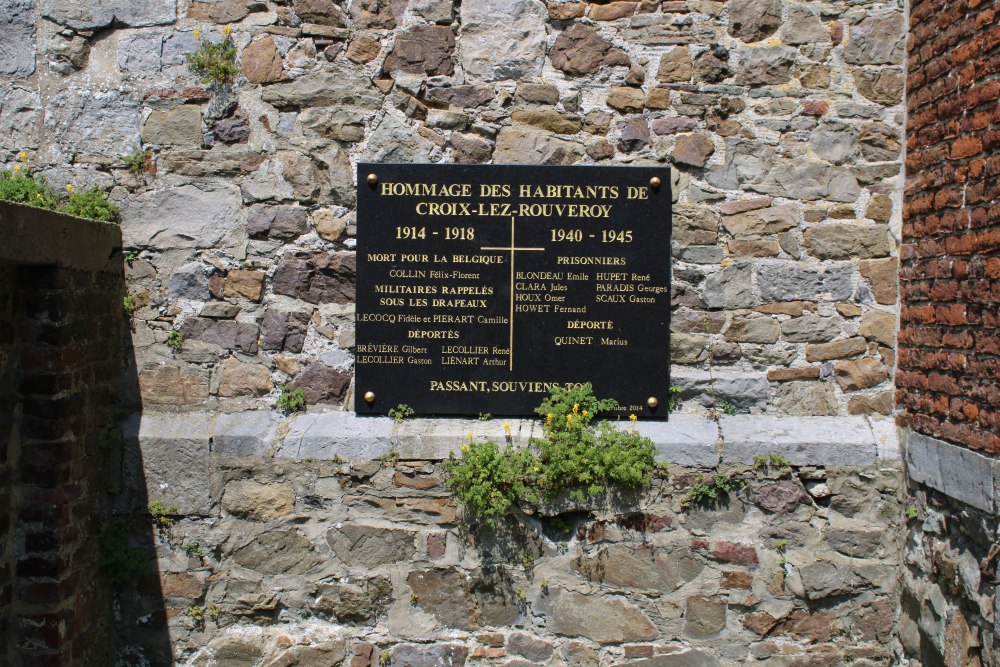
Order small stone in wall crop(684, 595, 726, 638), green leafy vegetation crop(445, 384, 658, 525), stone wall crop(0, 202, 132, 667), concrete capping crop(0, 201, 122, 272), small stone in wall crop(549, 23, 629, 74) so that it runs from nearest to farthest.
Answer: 1. concrete capping crop(0, 201, 122, 272)
2. stone wall crop(0, 202, 132, 667)
3. green leafy vegetation crop(445, 384, 658, 525)
4. small stone in wall crop(684, 595, 726, 638)
5. small stone in wall crop(549, 23, 629, 74)

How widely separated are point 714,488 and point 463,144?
2002 millimetres

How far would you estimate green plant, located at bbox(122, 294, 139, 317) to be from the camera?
3.59 meters

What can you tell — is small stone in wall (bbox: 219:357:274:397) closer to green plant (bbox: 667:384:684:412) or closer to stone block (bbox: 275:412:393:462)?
stone block (bbox: 275:412:393:462)

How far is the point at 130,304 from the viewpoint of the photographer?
11.8 ft

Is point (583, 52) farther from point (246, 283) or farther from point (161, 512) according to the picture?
point (161, 512)

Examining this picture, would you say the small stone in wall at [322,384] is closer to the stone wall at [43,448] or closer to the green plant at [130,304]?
the green plant at [130,304]

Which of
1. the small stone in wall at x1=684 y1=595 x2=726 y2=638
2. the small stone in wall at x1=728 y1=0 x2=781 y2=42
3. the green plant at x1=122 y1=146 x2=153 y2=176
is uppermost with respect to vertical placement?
the small stone in wall at x1=728 y1=0 x2=781 y2=42

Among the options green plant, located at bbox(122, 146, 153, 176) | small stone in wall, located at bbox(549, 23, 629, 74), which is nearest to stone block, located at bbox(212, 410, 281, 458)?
green plant, located at bbox(122, 146, 153, 176)

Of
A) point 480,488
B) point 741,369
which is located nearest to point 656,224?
point 741,369

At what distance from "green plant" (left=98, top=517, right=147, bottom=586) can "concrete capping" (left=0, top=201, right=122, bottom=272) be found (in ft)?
3.97

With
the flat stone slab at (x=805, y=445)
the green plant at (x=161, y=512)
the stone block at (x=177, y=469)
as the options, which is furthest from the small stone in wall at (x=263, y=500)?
the flat stone slab at (x=805, y=445)

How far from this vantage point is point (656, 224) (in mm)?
3525

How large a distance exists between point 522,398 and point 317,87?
179 cm

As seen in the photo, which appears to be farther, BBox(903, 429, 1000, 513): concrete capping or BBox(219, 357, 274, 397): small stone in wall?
BBox(219, 357, 274, 397): small stone in wall
